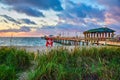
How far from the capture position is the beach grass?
25.9 ft

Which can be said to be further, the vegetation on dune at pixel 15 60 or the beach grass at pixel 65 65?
the vegetation on dune at pixel 15 60

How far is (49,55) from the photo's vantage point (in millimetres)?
9672

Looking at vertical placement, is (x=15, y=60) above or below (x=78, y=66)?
above

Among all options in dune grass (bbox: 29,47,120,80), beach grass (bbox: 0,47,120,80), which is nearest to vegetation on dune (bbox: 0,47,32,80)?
beach grass (bbox: 0,47,120,80)

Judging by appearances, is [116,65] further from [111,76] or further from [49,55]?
[49,55]

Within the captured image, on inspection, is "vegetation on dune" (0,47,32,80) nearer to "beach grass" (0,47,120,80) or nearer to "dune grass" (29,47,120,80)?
"beach grass" (0,47,120,80)

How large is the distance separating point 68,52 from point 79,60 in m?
0.93

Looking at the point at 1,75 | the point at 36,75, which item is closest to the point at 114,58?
the point at 36,75

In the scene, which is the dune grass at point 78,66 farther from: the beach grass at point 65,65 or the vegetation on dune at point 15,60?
the vegetation on dune at point 15,60

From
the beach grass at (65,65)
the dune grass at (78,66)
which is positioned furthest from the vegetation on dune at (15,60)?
the dune grass at (78,66)

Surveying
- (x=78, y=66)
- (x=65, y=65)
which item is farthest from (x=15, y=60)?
(x=78, y=66)

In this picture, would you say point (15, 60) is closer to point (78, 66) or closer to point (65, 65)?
point (65, 65)

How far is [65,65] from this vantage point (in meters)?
8.79

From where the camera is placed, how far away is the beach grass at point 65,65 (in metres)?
7.88
